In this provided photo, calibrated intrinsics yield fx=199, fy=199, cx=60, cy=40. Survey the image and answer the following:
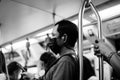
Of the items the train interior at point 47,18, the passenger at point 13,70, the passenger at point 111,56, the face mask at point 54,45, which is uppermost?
the train interior at point 47,18

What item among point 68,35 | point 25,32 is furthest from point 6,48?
point 68,35

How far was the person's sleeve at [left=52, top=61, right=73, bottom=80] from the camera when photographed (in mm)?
1748

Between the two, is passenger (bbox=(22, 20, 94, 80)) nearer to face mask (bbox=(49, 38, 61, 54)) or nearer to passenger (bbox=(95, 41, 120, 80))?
face mask (bbox=(49, 38, 61, 54))

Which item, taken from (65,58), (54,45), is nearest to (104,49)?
(65,58)

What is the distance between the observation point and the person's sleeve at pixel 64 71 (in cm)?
175

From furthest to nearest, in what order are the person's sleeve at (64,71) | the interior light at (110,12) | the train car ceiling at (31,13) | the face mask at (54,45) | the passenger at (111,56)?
the interior light at (110,12)
the train car ceiling at (31,13)
the face mask at (54,45)
the person's sleeve at (64,71)
the passenger at (111,56)

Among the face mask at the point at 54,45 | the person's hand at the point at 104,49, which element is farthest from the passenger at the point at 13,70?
the person's hand at the point at 104,49

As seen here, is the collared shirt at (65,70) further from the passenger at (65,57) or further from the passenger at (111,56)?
the passenger at (111,56)

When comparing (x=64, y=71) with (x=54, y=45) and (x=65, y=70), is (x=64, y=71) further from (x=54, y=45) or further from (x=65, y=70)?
(x=54, y=45)

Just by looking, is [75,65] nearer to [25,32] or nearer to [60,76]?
[60,76]

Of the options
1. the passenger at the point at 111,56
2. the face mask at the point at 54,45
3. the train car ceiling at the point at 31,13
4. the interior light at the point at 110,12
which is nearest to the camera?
the passenger at the point at 111,56

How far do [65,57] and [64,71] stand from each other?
0.14m

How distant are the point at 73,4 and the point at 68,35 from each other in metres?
1.48

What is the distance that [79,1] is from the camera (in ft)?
10.9
